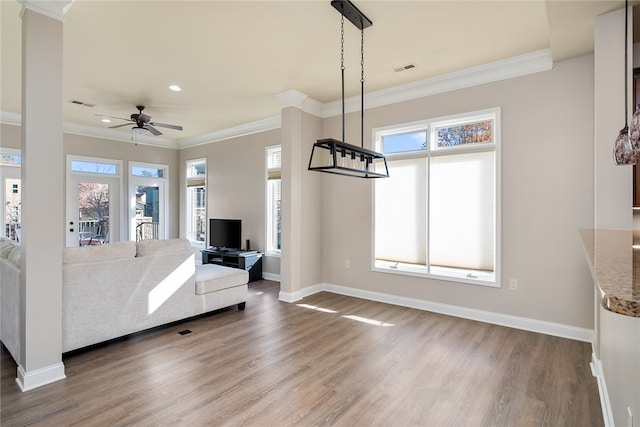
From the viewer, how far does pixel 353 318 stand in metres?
3.99

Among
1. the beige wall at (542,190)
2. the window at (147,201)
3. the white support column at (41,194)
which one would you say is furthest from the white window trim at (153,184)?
the beige wall at (542,190)

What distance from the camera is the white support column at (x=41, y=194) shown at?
239 cm

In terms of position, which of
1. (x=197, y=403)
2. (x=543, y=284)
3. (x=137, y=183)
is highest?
(x=137, y=183)

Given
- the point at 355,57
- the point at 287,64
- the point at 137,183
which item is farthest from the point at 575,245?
the point at 137,183

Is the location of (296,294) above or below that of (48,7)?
below

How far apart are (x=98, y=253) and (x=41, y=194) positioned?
31.3 inches

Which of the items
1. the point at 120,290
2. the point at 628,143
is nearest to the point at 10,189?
the point at 120,290

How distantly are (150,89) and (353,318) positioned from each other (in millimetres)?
4136

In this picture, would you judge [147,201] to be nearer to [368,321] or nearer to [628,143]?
[368,321]

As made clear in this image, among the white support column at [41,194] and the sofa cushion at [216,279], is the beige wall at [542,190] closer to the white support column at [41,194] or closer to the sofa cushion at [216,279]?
the sofa cushion at [216,279]

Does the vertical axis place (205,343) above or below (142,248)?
below

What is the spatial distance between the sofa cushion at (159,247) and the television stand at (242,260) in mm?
2168

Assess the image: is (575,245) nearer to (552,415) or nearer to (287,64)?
(552,415)

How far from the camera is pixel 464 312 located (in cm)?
398
